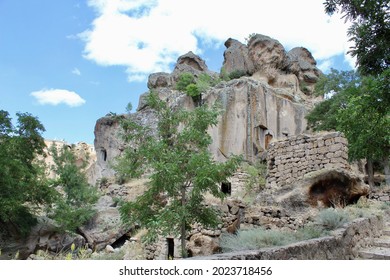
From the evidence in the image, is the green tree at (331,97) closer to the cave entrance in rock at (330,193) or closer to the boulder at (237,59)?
the boulder at (237,59)

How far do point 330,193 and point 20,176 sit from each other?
32.5ft

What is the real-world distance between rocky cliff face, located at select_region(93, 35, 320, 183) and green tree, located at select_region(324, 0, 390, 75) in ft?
46.9

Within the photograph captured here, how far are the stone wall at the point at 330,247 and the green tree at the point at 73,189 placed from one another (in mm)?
13222

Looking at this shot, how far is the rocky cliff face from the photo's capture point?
22.0 meters

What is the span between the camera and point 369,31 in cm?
650

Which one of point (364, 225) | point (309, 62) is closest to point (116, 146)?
point (309, 62)

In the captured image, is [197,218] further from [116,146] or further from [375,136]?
[116,146]

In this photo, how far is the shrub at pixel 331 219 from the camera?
6715 mm

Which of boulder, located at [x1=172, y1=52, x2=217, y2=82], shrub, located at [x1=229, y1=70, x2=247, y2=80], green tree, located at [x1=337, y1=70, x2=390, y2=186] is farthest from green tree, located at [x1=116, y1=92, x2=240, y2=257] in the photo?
boulder, located at [x1=172, y1=52, x2=217, y2=82]

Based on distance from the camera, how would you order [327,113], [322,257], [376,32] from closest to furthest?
[322,257] < [376,32] < [327,113]

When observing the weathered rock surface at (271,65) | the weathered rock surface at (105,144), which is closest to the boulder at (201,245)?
the weathered rock surface at (271,65)

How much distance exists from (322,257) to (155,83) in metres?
29.9

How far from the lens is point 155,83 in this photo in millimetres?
33594

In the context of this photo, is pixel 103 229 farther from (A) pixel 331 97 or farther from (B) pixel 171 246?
(A) pixel 331 97
